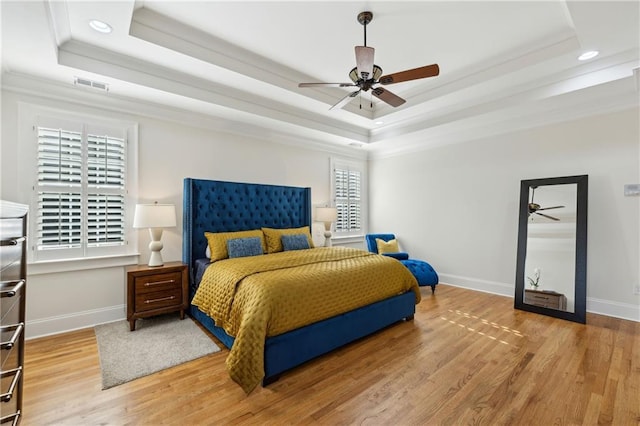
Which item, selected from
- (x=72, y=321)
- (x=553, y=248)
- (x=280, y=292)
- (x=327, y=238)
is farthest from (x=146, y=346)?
(x=553, y=248)

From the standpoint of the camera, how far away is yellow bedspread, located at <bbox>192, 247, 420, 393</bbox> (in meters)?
2.07

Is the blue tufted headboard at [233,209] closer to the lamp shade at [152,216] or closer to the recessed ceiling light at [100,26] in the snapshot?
the lamp shade at [152,216]

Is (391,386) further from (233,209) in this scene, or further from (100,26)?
(100,26)

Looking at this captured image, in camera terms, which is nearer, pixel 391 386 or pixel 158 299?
pixel 391 386

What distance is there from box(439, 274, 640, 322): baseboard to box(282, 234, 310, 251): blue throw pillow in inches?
104

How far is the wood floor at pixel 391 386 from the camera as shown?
182 centimetres

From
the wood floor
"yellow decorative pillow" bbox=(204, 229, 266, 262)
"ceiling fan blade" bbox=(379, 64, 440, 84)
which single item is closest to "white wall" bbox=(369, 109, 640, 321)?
the wood floor

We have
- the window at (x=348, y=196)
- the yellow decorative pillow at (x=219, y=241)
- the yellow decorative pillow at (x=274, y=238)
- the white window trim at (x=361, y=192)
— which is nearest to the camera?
the yellow decorative pillow at (x=219, y=241)

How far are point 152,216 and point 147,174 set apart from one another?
689 millimetres

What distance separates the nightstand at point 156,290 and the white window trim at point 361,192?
2980mm

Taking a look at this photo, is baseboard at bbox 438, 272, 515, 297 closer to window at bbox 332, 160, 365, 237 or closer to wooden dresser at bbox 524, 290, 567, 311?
wooden dresser at bbox 524, 290, 567, 311

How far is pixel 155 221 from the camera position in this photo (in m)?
3.26

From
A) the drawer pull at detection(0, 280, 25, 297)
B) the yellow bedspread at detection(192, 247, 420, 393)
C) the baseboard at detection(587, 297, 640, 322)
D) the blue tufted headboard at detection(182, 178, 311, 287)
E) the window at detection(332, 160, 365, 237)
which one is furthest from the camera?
the window at detection(332, 160, 365, 237)

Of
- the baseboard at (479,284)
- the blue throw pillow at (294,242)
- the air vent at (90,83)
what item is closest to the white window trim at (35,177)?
the air vent at (90,83)
